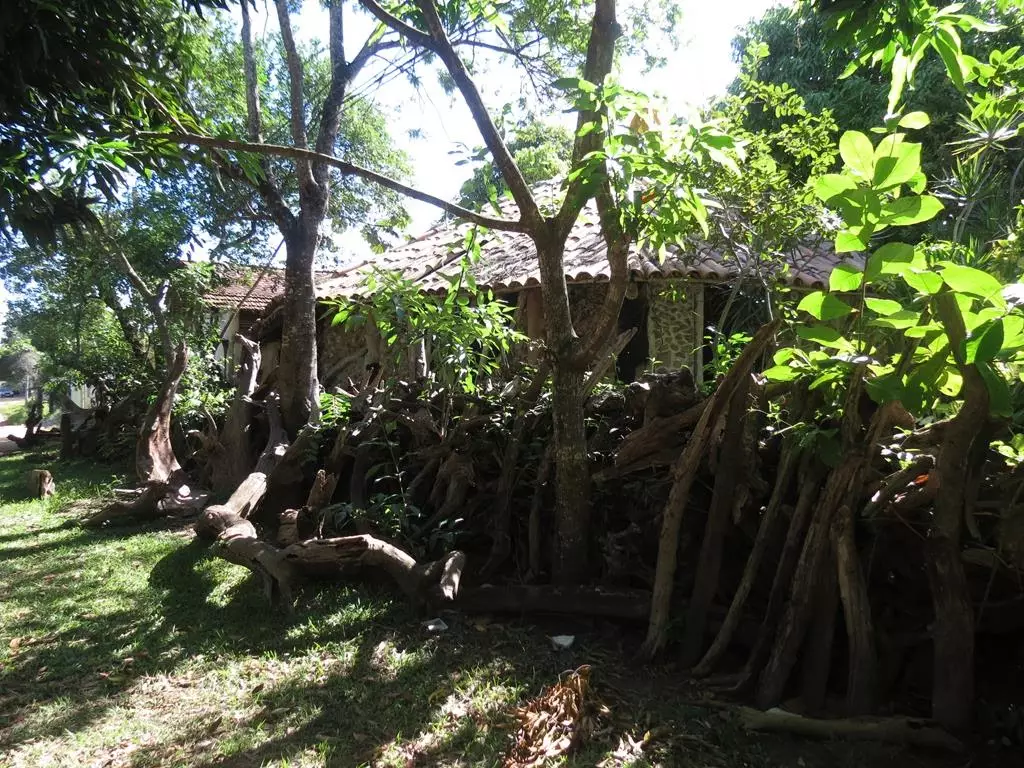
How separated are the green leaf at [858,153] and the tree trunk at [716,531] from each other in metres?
1.70

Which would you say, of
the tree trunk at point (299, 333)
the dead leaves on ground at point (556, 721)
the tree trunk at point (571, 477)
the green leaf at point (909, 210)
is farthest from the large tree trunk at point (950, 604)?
the tree trunk at point (299, 333)

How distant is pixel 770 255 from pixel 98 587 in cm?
535

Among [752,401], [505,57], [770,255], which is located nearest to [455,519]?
[752,401]

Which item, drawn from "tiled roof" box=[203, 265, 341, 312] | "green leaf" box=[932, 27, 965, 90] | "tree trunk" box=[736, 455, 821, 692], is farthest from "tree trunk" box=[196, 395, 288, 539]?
"tiled roof" box=[203, 265, 341, 312]

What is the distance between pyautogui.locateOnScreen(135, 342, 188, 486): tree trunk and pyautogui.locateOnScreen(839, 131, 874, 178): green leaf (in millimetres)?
7571

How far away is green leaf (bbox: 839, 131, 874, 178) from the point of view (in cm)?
178

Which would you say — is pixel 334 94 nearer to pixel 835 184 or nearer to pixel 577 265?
pixel 577 265

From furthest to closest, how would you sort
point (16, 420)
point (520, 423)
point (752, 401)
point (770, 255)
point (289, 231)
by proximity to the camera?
point (16, 420), point (289, 231), point (520, 423), point (770, 255), point (752, 401)

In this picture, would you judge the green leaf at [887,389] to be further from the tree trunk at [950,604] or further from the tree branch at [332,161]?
the tree branch at [332,161]

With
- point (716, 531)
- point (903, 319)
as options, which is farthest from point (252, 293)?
point (903, 319)

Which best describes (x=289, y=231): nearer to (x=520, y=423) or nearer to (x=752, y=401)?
(x=520, y=423)

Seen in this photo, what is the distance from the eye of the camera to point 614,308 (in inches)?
154

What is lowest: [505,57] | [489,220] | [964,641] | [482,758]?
[482,758]

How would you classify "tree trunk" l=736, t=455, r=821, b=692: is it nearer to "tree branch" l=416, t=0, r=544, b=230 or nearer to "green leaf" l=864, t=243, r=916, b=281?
"green leaf" l=864, t=243, r=916, b=281
